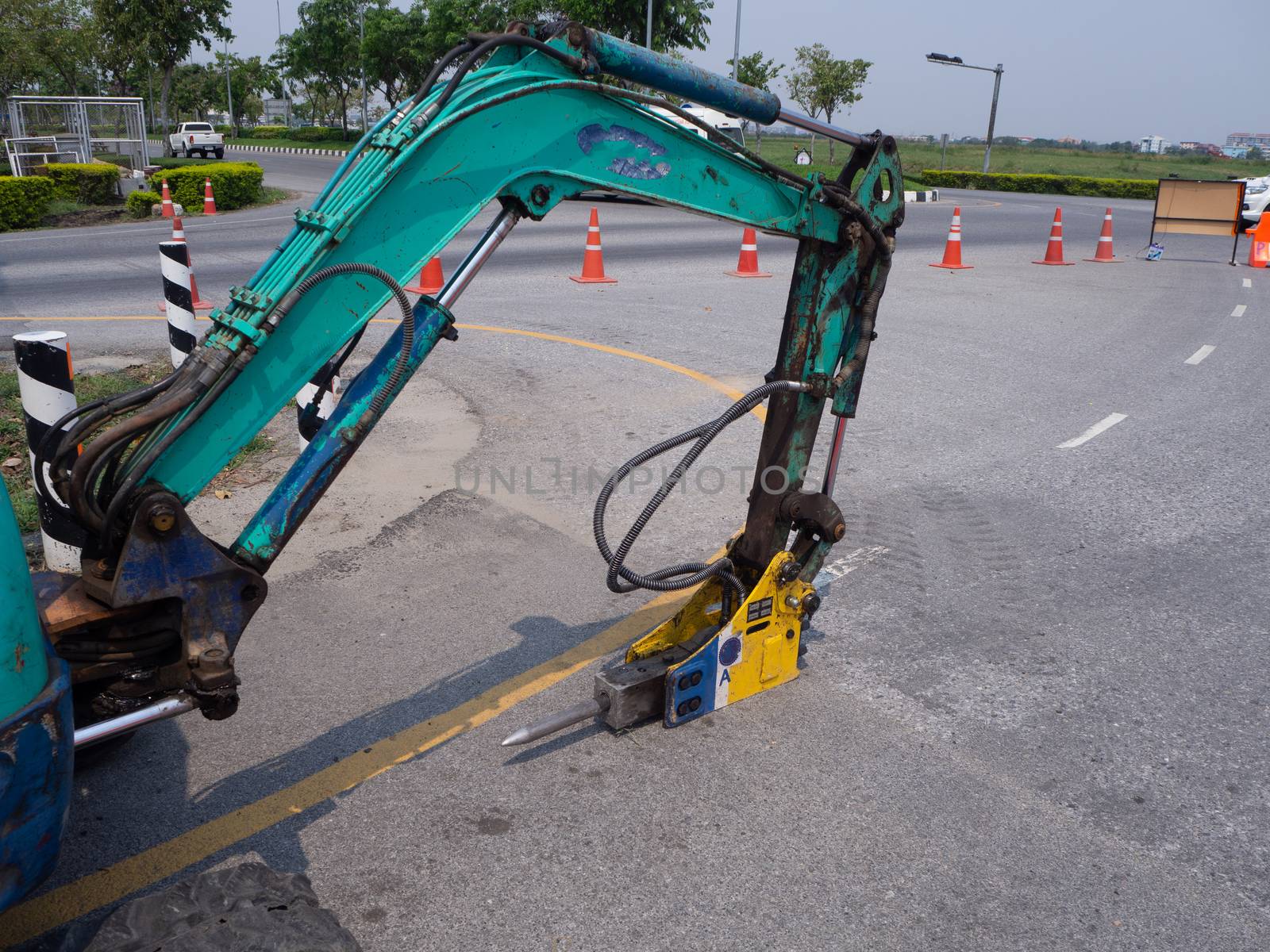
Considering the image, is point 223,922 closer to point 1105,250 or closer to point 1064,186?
point 1105,250

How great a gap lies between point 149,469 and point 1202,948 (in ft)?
10.3

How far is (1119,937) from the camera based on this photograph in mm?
3072

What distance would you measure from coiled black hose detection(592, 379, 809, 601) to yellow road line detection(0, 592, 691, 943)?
2.26ft

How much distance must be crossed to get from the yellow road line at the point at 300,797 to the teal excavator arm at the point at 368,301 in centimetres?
53

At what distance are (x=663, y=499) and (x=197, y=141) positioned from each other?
51.5 metres

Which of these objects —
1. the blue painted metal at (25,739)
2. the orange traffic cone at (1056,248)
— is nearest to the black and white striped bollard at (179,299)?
the blue painted metal at (25,739)

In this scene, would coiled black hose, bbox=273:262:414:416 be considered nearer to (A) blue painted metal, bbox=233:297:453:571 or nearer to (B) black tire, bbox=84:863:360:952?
(A) blue painted metal, bbox=233:297:453:571

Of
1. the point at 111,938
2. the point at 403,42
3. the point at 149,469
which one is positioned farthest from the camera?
the point at 403,42

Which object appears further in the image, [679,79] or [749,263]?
[749,263]

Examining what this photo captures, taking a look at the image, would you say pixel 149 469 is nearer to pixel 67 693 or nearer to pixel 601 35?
pixel 67 693

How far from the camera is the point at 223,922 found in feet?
7.38

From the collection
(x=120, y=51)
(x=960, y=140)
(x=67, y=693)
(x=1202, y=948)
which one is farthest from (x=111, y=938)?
(x=960, y=140)

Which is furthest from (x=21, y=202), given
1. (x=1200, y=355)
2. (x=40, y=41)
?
(x=40, y=41)

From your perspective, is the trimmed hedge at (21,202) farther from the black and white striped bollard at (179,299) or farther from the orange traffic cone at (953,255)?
the orange traffic cone at (953,255)
